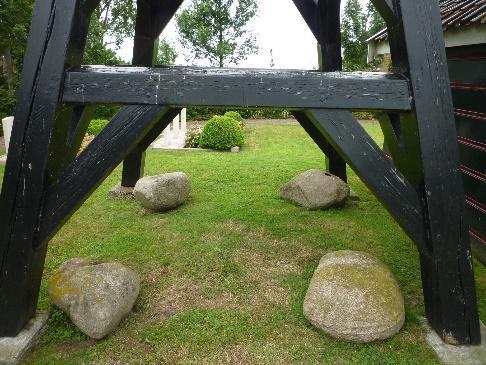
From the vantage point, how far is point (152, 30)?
4625 mm

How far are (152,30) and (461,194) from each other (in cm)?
376

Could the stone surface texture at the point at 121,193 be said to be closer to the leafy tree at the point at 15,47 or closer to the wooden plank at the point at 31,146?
the wooden plank at the point at 31,146

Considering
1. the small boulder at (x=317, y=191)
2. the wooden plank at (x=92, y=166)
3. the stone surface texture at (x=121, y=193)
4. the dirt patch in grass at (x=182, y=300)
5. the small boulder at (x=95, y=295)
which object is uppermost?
the wooden plank at (x=92, y=166)

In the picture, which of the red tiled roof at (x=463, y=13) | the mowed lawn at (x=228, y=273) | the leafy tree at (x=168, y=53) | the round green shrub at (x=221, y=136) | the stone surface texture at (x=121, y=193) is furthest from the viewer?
the leafy tree at (x=168, y=53)

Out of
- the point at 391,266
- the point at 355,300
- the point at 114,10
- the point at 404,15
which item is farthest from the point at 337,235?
the point at 114,10

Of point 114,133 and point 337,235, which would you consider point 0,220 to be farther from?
point 337,235

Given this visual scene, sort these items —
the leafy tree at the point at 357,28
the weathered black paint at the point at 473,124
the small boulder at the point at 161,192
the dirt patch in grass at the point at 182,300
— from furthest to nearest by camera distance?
the leafy tree at the point at 357,28 < the small boulder at the point at 161,192 < the weathered black paint at the point at 473,124 < the dirt patch in grass at the point at 182,300

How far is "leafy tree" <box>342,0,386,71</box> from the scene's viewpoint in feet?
76.5

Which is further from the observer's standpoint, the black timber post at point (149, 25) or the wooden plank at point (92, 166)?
the black timber post at point (149, 25)

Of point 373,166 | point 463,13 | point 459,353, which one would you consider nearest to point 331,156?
point 463,13

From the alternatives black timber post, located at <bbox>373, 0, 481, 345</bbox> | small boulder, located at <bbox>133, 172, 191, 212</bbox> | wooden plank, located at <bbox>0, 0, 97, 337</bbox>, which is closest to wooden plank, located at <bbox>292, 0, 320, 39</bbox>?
small boulder, located at <bbox>133, 172, 191, 212</bbox>

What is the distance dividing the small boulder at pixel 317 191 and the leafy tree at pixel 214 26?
14.6 metres

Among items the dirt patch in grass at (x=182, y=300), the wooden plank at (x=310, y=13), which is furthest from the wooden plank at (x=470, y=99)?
the dirt patch in grass at (x=182, y=300)

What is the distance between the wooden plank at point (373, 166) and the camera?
228cm
